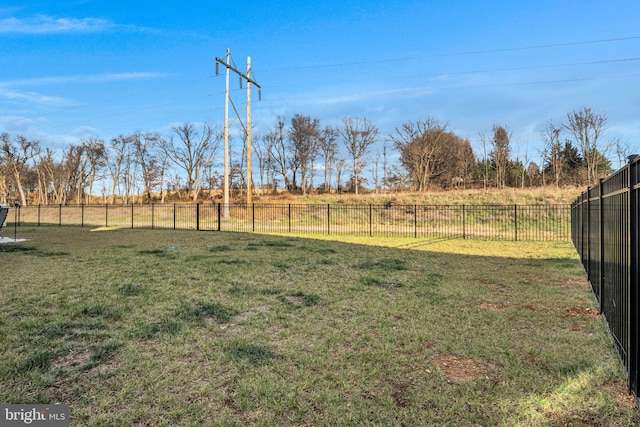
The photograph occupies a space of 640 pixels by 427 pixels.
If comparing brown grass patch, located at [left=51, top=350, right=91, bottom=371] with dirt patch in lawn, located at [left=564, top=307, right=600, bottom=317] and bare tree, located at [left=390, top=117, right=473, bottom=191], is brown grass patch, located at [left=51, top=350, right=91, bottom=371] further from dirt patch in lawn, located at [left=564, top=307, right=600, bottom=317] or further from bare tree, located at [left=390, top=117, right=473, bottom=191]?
bare tree, located at [left=390, top=117, right=473, bottom=191]

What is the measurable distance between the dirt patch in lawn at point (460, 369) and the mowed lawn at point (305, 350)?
2 cm

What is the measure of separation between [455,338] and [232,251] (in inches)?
290

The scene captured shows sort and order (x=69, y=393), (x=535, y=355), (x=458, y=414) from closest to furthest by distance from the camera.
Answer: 1. (x=458, y=414)
2. (x=69, y=393)
3. (x=535, y=355)

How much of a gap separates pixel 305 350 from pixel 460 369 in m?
1.36

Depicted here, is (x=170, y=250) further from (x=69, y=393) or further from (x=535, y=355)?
(x=535, y=355)

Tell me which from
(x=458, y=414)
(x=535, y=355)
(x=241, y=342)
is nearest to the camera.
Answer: (x=458, y=414)

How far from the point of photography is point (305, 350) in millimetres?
3361

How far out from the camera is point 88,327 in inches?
150

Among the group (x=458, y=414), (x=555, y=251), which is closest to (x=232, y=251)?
(x=458, y=414)

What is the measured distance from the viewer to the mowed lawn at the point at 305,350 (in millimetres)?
2367

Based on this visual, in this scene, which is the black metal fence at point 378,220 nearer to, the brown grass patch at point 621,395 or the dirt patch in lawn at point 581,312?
the dirt patch in lawn at point 581,312

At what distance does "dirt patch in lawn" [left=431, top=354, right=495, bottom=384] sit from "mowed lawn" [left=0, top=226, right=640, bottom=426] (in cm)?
2

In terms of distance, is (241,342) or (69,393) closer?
(69,393)

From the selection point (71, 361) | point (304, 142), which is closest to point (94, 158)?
point (304, 142)
